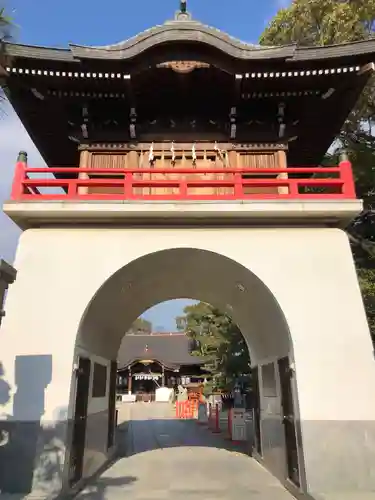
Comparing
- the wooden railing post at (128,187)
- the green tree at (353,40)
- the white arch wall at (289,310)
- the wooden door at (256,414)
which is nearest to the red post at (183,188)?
the white arch wall at (289,310)

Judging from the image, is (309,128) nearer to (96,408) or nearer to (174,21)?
(174,21)

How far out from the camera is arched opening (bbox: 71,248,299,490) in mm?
7625

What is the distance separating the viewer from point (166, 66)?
880cm

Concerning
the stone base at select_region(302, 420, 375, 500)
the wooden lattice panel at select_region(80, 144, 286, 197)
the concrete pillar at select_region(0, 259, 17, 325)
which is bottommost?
the stone base at select_region(302, 420, 375, 500)

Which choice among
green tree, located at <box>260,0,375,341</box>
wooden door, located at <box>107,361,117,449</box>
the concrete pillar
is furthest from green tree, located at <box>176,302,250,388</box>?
the concrete pillar

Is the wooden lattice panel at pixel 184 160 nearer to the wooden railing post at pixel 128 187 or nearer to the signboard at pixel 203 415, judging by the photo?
the wooden railing post at pixel 128 187

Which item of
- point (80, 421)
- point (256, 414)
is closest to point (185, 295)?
point (256, 414)

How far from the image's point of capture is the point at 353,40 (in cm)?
1281

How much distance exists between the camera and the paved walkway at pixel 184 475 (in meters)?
7.21

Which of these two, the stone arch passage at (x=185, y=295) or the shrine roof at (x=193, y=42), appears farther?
the shrine roof at (x=193, y=42)

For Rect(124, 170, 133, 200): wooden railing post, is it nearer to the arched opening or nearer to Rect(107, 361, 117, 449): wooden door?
the arched opening

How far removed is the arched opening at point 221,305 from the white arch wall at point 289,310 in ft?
0.77

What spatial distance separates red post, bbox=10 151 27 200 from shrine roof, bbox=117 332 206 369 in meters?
32.9

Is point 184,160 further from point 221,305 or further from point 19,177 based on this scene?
point 221,305
